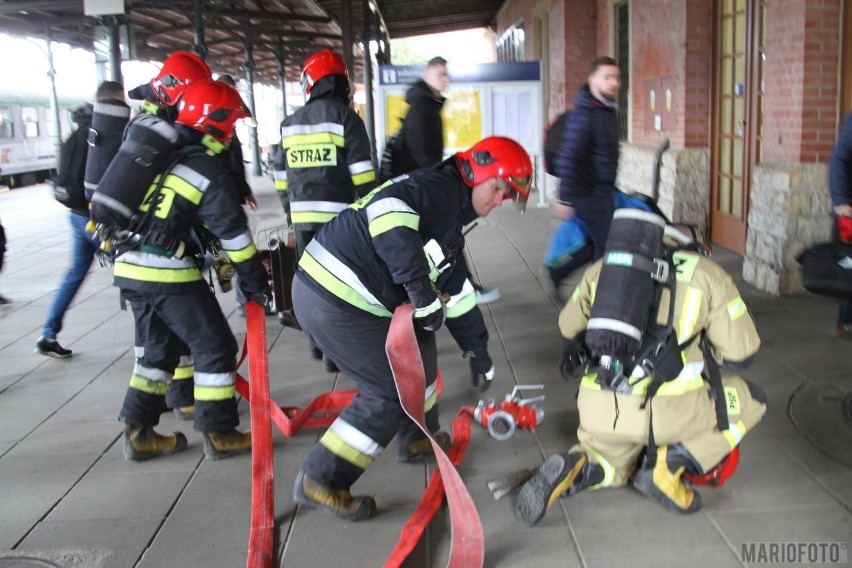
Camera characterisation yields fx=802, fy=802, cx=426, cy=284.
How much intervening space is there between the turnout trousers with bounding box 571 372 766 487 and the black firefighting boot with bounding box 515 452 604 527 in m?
0.11

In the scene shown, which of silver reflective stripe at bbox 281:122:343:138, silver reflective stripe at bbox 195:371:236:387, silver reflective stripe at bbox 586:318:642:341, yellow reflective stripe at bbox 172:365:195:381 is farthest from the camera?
silver reflective stripe at bbox 281:122:343:138

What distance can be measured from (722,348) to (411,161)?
3.27 metres

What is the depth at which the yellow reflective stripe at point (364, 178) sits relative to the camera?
499 cm

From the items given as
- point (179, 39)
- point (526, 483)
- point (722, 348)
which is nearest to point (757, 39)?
point (722, 348)

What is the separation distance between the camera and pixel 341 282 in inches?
128

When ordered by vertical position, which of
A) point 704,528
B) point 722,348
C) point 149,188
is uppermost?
point 149,188

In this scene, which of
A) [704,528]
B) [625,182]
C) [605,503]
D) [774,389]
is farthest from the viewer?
[625,182]

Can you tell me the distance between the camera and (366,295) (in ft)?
10.7

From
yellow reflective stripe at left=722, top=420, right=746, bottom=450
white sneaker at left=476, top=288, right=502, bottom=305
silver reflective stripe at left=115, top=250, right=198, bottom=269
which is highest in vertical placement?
silver reflective stripe at left=115, top=250, right=198, bottom=269

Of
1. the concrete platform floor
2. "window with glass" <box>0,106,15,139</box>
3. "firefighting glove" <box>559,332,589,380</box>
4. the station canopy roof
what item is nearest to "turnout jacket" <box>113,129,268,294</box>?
the concrete platform floor

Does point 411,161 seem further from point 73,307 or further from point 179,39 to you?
point 179,39

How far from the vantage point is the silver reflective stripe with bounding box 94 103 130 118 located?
17.5ft

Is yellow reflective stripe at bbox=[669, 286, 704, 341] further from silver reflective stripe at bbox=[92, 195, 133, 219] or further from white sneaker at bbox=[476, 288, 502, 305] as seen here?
white sneaker at bbox=[476, 288, 502, 305]

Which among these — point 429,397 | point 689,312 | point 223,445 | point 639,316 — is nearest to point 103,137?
point 223,445
